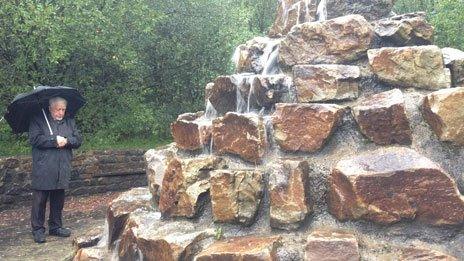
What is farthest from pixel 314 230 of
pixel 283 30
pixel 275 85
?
pixel 283 30

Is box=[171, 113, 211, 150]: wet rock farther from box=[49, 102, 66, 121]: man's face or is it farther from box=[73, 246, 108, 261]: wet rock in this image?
box=[49, 102, 66, 121]: man's face

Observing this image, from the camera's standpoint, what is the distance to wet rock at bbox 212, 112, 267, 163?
12.6ft

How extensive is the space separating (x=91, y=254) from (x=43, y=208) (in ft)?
4.86

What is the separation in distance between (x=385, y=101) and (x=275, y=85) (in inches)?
39.5

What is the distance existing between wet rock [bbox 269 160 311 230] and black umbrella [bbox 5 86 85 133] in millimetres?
3018

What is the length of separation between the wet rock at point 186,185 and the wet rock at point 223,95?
88 cm

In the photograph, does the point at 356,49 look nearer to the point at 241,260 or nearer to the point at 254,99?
the point at 254,99

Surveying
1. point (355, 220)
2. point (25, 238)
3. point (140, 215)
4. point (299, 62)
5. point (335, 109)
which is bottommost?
point (25, 238)

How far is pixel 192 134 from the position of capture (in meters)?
4.38

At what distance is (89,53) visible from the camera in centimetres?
888

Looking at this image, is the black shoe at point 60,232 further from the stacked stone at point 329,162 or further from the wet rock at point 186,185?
the wet rock at point 186,185

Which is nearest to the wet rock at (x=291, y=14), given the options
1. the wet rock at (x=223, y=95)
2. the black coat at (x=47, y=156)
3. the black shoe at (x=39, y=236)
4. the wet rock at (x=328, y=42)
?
the wet rock at (x=328, y=42)

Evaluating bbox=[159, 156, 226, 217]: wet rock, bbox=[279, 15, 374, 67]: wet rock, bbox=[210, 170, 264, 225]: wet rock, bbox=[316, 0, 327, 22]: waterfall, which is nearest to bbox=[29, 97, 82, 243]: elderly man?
bbox=[159, 156, 226, 217]: wet rock

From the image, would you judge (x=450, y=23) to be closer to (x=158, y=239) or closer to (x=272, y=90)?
(x=272, y=90)
